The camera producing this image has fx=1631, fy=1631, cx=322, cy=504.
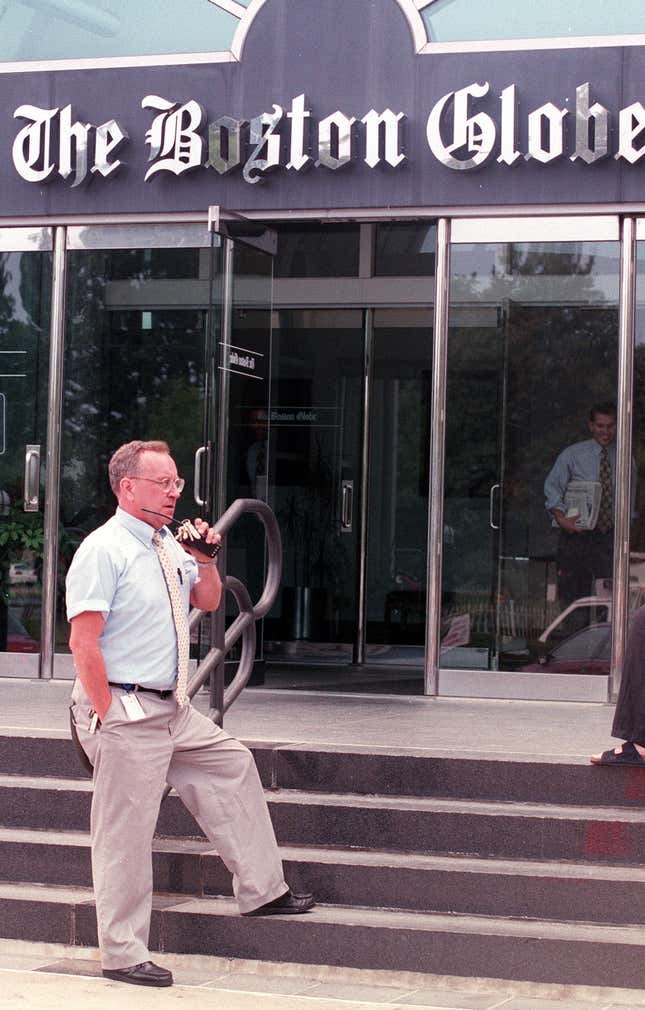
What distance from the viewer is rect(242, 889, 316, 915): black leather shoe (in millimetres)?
5391

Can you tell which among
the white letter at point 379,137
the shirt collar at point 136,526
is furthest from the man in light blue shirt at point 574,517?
the shirt collar at point 136,526

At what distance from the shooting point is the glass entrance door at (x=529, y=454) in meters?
8.54

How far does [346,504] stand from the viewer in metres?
11.3

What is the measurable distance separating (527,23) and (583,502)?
8.30ft

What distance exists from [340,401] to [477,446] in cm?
275

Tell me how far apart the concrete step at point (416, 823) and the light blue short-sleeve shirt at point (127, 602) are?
1040 millimetres

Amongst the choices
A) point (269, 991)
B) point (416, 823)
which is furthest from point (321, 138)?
point (269, 991)

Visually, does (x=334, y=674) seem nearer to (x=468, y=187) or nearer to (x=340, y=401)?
(x=340, y=401)

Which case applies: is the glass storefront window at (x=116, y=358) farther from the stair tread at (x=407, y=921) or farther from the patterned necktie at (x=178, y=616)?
the patterned necktie at (x=178, y=616)

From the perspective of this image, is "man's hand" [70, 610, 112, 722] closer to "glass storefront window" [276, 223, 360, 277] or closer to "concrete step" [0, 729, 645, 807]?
"concrete step" [0, 729, 645, 807]

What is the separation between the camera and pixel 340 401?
37.1 ft

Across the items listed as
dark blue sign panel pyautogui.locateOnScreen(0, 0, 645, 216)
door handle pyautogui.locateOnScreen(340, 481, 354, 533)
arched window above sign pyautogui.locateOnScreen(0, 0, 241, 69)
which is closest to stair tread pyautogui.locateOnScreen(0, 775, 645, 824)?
dark blue sign panel pyautogui.locateOnScreen(0, 0, 645, 216)

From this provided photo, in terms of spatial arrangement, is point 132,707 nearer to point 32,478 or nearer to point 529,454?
point 529,454

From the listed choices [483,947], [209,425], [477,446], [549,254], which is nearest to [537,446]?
[477,446]
